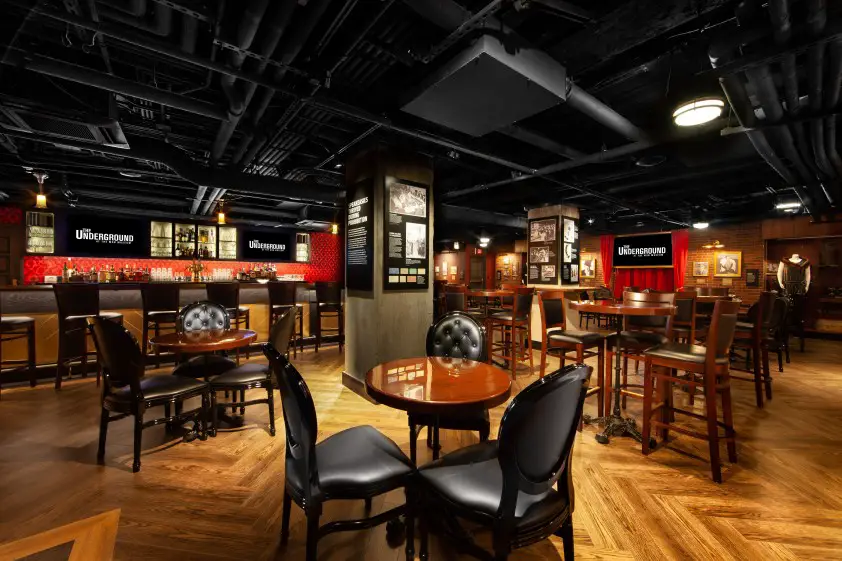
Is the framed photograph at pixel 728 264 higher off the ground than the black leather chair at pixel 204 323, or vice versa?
the framed photograph at pixel 728 264

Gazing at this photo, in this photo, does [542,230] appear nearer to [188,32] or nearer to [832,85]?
[832,85]

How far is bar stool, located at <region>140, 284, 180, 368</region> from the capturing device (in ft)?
17.1

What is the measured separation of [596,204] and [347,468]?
10106mm

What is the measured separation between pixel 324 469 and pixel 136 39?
129 inches

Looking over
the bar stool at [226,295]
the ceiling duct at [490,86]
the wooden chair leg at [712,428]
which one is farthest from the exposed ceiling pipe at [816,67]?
the bar stool at [226,295]

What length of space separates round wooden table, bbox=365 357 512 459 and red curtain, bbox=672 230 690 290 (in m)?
12.8

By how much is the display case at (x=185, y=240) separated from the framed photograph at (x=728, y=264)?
15835mm

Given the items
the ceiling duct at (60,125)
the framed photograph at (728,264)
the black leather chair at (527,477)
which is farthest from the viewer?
the framed photograph at (728,264)

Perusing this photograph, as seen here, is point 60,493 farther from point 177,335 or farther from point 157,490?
point 177,335

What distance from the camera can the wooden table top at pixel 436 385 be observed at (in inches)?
62.9

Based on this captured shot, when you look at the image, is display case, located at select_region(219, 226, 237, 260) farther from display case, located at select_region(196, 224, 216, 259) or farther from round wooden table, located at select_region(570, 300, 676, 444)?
round wooden table, located at select_region(570, 300, 676, 444)

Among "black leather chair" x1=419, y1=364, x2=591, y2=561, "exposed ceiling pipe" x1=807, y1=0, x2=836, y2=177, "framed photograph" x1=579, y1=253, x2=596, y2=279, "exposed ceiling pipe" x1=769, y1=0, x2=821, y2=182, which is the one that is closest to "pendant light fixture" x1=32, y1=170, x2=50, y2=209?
"black leather chair" x1=419, y1=364, x2=591, y2=561

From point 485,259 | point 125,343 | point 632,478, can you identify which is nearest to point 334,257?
point 485,259

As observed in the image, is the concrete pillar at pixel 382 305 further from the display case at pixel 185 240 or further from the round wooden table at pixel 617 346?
the display case at pixel 185 240
